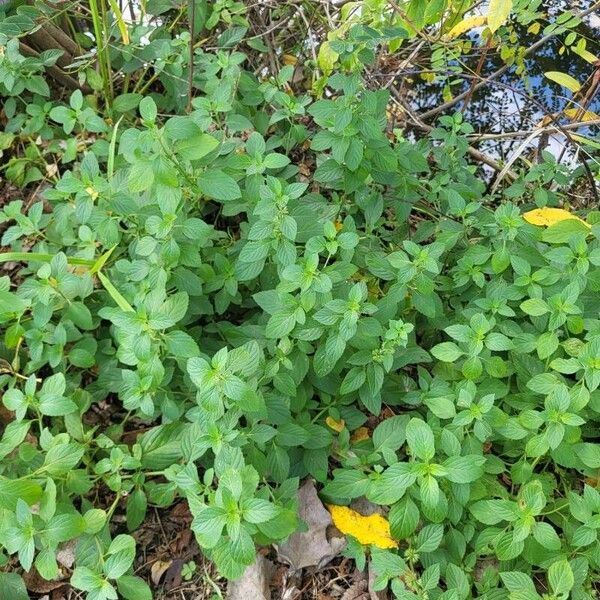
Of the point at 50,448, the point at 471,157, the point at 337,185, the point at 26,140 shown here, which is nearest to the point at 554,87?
the point at 471,157

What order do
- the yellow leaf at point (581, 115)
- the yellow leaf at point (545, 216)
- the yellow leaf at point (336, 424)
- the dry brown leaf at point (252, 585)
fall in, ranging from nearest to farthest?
the dry brown leaf at point (252, 585)
the yellow leaf at point (336, 424)
the yellow leaf at point (545, 216)
the yellow leaf at point (581, 115)

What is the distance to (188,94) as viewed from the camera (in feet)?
8.39

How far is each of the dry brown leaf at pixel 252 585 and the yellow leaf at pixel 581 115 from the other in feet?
7.21

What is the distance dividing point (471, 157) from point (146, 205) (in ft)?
5.47

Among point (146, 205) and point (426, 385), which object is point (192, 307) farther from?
point (426, 385)

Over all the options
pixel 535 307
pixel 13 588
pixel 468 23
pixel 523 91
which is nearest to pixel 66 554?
pixel 13 588

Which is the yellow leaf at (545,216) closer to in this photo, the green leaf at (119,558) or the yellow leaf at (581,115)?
the yellow leaf at (581,115)

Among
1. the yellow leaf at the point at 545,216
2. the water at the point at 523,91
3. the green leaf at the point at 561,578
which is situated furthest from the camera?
the water at the point at 523,91

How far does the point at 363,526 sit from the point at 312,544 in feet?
0.51

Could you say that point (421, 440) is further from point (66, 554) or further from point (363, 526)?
point (66, 554)

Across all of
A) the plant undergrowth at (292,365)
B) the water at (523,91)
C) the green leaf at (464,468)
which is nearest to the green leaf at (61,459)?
the plant undergrowth at (292,365)

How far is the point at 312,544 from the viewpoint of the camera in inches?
75.5

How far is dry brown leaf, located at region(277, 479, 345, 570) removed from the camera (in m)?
1.90

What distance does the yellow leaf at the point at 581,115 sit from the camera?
9.24 feet
